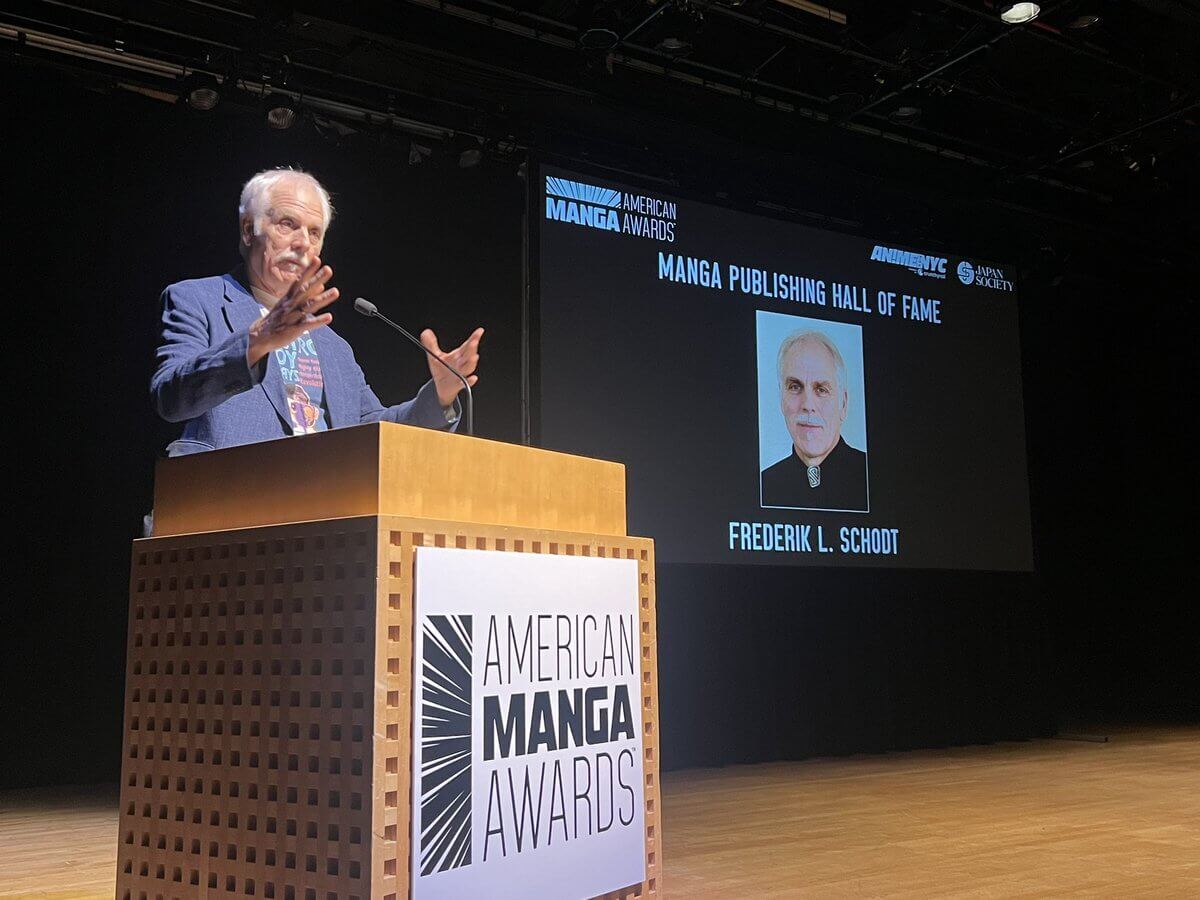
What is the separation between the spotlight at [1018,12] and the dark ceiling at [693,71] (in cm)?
9

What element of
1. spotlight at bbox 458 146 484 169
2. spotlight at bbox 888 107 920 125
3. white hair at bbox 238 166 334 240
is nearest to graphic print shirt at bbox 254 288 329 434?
white hair at bbox 238 166 334 240

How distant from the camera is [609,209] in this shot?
560 cm

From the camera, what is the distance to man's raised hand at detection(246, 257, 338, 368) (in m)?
1.80

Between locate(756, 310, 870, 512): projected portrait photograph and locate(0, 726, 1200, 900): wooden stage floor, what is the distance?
1.47 meters

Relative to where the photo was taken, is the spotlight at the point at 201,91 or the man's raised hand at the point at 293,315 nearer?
the man's raised hand at the point at 293,315

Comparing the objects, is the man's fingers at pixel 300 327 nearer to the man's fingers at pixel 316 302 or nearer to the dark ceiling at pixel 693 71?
the man's fingers at pixel 316 302

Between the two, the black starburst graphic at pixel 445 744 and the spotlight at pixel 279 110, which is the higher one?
the spotlight at pixel 279 110

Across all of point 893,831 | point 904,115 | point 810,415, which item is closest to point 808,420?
point 810,415

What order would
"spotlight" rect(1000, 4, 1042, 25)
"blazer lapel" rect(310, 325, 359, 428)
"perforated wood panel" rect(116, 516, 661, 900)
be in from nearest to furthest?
"perforated wood panel" rect(116, 516, 661, 900), "blazer lapel" rect(310, 325, 359, 428), "spotlight" rect(1000, 4, 1042, 25)

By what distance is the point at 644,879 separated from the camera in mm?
1990

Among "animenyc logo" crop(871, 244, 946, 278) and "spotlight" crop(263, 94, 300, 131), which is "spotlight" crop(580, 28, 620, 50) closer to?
"spotlight" crop(263, 94, 300, 131)

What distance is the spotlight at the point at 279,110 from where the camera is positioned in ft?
16.5

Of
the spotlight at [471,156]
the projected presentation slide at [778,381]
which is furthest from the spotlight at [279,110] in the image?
the projected presentation slide at [778,381]

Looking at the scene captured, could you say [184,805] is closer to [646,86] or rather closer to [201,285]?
[201,285]
